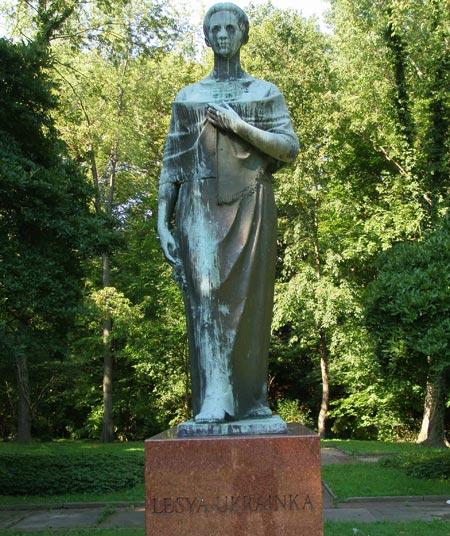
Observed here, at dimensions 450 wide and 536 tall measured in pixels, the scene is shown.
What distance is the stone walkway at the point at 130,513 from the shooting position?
359 inches

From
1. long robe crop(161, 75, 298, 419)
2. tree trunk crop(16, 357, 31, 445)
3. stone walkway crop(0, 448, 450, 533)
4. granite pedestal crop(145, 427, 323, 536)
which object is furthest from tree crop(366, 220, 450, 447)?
tree trunk crop(16, 357, 31, 445)

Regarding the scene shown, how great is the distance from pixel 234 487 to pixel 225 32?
276 cm

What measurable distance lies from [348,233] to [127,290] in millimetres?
10299

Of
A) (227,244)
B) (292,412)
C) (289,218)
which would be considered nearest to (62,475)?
(227,244)

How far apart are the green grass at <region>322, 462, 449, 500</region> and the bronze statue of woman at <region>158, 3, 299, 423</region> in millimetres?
7338

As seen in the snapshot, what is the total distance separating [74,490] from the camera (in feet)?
39.3

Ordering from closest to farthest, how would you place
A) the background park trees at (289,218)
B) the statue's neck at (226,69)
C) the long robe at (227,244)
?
the long robe at (227,244)
the statue's neck at (226,69)
the background park trees at (289,218)

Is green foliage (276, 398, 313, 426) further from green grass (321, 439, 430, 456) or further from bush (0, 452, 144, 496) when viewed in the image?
bush (0, 452, 144, 496)

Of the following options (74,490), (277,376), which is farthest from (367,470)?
(277,376)

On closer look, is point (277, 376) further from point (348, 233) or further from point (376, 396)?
point (348, 233)

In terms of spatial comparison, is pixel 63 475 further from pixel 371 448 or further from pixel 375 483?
pixel 371 448

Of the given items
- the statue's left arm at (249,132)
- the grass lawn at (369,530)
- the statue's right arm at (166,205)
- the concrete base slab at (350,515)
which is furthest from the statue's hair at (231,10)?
the concrete base slab at (350,515)

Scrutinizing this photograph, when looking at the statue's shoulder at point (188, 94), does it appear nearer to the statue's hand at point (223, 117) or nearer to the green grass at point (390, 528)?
the statue's hand at point (223, 117)

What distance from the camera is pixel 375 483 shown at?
464 inches
